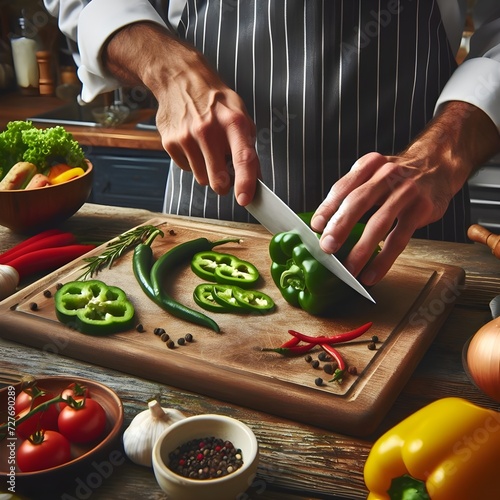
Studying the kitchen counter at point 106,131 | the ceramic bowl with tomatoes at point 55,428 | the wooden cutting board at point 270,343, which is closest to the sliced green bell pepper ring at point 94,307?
the wooden cutting board at point 270,343

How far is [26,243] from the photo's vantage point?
1.61 metres

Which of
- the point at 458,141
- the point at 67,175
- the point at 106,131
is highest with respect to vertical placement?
the point at 458,141

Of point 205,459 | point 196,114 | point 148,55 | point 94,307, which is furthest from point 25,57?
point 205,459

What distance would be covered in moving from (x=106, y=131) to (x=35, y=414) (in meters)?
2.25

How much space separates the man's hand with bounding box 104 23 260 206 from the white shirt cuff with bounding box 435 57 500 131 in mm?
488

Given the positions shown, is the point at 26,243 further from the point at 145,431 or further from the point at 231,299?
the point at 145,431

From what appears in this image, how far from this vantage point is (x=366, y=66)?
1680mm

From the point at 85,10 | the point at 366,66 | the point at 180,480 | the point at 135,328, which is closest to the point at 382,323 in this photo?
the point at 135,328

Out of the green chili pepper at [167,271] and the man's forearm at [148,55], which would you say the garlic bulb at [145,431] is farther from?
the man's forearm at [148,55]

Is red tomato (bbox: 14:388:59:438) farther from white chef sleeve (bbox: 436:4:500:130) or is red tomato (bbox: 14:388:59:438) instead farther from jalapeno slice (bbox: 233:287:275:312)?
white chef sleeve (bbox: 436:4:500:130)

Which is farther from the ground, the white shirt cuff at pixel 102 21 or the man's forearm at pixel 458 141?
the white shirt cuff at pixel 102 21

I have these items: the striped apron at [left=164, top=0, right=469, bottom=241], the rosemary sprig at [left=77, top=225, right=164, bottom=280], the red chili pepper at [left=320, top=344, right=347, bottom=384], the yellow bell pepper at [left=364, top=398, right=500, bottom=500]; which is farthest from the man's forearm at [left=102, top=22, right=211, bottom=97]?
the yellow bell pepper at [left=364, top=398, right=500, bottom=500]

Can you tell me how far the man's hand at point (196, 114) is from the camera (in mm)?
1354

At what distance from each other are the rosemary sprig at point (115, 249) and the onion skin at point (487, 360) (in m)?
0.80
